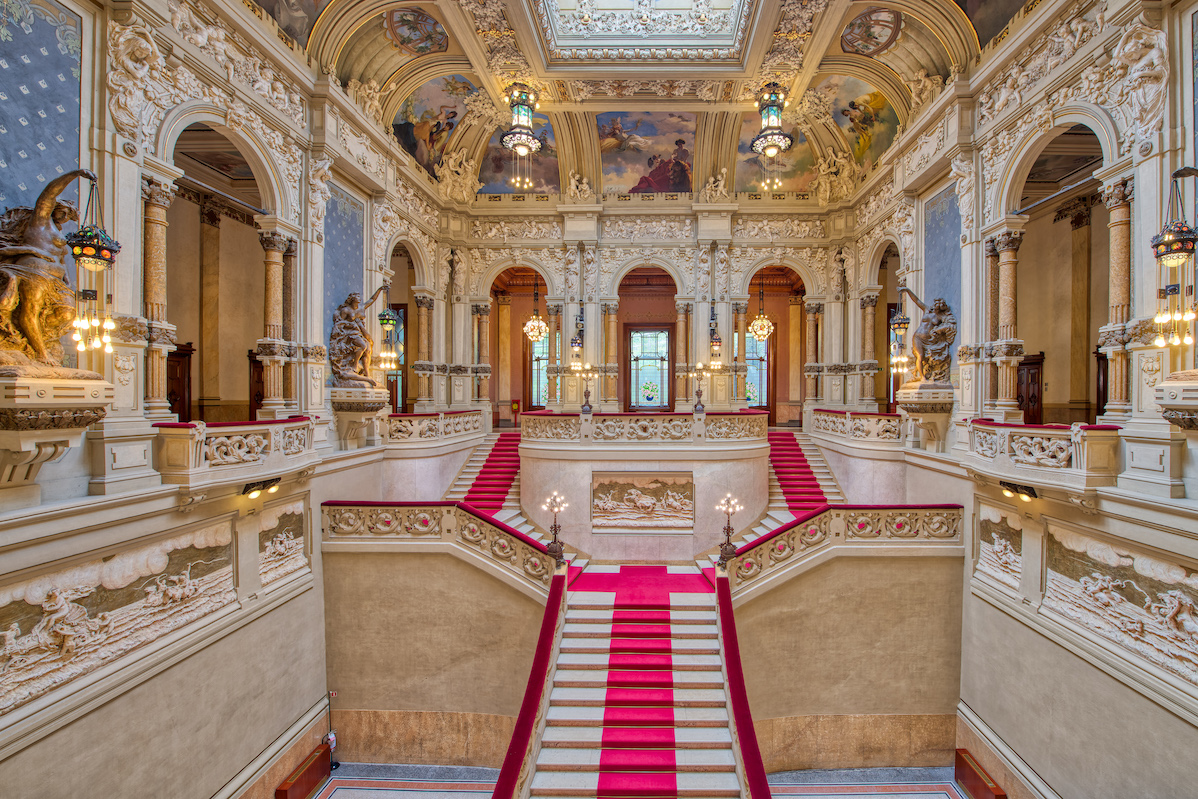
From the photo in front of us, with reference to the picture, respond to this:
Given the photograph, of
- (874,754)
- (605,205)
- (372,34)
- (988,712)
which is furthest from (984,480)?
(372,34)

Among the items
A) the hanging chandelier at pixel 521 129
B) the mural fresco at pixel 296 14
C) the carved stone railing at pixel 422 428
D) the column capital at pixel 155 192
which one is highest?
the mural fresco at pixel 296 14

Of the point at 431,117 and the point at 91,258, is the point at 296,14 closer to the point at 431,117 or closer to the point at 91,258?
the point at 431,117

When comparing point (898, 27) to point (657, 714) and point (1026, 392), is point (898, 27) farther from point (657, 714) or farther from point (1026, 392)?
point (657, 714)

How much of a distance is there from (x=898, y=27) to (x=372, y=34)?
10054mm

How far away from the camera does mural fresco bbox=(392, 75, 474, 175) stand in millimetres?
12961

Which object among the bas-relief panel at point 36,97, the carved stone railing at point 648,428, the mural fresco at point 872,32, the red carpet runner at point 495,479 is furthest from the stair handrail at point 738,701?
the mural fresco at point 872,32

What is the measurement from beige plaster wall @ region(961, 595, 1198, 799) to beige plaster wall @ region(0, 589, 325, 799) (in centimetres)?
992

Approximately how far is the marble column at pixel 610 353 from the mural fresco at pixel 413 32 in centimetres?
763

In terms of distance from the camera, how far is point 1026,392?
12.9 m

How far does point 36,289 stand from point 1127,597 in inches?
426

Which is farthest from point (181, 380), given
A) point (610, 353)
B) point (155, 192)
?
point (610, 353)

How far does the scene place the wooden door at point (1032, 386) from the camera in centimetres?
1248

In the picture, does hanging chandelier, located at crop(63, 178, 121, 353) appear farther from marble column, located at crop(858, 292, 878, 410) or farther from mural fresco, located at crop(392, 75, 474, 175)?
marble column, located at crop(858, 292, 878, 410)

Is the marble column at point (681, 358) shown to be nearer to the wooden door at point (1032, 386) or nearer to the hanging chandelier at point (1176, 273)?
the wooden door at point (1032, 386)
